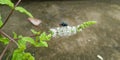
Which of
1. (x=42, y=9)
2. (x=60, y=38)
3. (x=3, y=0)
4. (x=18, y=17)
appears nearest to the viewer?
(x=3, y=0)

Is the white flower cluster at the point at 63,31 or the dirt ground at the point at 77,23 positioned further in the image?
the white flower cluster at the point at 63,31

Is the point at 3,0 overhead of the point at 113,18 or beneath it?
overhead

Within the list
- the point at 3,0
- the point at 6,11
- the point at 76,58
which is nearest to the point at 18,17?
the point at 6,11

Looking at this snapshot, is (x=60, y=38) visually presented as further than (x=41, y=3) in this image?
No

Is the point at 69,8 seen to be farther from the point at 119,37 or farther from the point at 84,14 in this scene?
the point at 119,37

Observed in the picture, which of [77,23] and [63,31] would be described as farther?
[77,23]

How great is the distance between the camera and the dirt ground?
2.37 metres

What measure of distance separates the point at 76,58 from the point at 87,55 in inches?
4.7

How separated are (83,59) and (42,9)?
986 millimetres

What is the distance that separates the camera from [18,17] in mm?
2840

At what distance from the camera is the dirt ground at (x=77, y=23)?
2.37m

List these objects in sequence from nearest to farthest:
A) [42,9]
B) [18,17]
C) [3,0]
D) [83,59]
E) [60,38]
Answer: [3,0] < [83,59] < [60,38] < [18,17] < [42,9]

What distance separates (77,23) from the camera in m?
2.86

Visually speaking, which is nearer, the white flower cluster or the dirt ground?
the dirt ground
